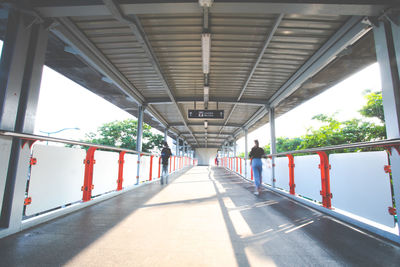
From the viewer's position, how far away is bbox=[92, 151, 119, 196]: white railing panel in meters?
4.16

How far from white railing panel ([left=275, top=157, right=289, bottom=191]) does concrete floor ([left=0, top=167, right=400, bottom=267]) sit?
1.90 metres

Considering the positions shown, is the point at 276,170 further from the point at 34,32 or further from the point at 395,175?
the point at 34,32

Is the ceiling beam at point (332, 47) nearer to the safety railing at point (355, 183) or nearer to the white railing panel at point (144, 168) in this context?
the safety railing at point (355, 183)

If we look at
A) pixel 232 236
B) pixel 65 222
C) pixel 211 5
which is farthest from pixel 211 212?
pixel 211 5

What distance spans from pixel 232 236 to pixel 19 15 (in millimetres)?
4348

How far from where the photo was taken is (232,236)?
2.37 metres

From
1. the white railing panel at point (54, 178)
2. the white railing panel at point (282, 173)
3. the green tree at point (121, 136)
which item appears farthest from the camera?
the green tree at point (121, 136)

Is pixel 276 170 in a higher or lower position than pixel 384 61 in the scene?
lower

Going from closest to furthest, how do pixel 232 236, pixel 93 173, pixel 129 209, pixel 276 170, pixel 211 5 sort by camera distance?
1. pixel 232 236
2. pixel 211 5
3. pixel 129 209
4. pixel 93 173
5. pixel 276 170

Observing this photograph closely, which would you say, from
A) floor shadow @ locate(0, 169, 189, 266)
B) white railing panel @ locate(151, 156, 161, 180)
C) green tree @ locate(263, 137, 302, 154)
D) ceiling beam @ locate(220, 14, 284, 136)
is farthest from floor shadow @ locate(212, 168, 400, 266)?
green tree @ locate(263, 137, 302, 154)

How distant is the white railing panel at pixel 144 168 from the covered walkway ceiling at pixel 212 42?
98.8 inches

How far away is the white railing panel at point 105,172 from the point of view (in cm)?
416

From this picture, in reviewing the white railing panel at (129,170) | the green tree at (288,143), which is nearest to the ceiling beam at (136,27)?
the white railing panel at (129,170)

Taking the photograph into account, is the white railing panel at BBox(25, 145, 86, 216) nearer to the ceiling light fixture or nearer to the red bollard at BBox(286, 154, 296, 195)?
the ceiling light fixture
